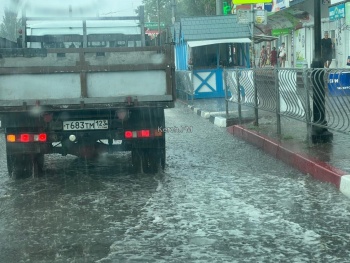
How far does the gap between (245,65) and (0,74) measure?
62.0 feet

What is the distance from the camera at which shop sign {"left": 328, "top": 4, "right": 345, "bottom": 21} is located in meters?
28.9

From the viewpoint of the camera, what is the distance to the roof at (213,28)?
26281 mm

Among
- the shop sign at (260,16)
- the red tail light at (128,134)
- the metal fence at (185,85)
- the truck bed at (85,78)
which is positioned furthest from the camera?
the metal fence at (185,85)

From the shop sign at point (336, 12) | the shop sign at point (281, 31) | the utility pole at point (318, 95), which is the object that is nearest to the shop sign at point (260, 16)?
the shop sign at point (336, 12)

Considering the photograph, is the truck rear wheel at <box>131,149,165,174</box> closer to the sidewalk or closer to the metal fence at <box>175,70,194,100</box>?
the sidewalk

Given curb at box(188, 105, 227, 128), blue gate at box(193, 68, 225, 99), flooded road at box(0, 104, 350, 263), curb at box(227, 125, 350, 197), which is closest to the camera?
flooded road at box(0, 104, 350, 263)

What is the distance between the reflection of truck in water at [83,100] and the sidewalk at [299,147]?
198cm

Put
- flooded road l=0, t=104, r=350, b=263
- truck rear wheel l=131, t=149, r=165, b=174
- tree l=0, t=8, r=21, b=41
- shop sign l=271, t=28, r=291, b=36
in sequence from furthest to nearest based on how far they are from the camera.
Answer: shop sign l=271, t=28, r=291, b=36
tree l=0, t=8, r=21, b=41
truck rear wheel l=131, t=149, r=165, b=174
flooded road l=0, t=104, r=350, b=263

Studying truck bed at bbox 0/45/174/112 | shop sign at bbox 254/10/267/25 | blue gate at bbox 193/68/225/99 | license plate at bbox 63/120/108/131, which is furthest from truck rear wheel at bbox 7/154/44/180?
blue gate at bbox 193/68/225/99

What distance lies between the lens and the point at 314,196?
7.75 m

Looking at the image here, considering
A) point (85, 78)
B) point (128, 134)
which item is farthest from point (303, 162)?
point (85, 78)

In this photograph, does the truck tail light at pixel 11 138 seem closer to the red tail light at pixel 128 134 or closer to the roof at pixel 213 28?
the red tail light at pixel 128 134

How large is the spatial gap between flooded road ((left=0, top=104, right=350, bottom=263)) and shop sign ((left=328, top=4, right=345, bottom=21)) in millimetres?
19718

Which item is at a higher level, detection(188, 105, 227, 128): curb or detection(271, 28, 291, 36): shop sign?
detection(271, 28, 291, 36): shop sign
